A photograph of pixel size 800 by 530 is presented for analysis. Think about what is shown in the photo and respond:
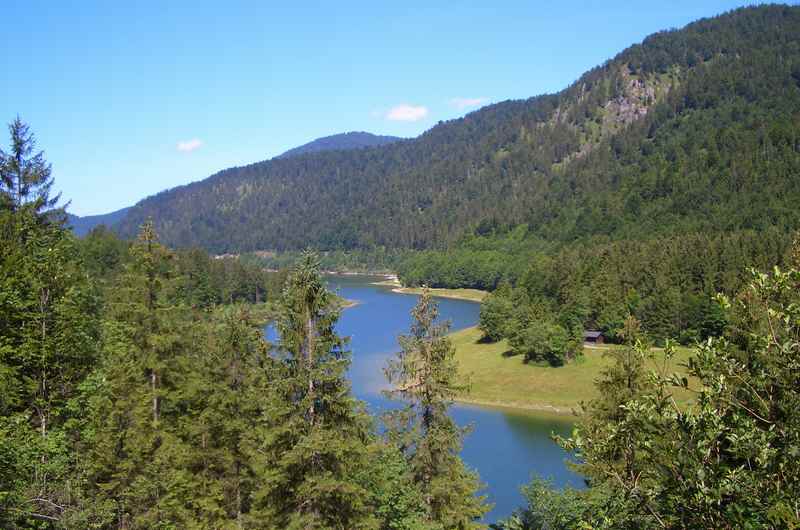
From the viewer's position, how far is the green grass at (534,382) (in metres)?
61.1

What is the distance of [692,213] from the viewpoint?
13338 centimetres

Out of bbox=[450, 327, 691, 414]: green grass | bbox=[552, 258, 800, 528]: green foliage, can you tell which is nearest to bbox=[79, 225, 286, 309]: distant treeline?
bbox=[450, 327, 691, 414]: green grass

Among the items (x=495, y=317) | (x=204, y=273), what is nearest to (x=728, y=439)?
(x=495, y=317)

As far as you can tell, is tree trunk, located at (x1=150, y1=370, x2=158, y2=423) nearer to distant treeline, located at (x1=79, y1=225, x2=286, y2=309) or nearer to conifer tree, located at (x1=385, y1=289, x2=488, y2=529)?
conifer tree, located at (x1=385, y1=289, x2=488, y2=529)

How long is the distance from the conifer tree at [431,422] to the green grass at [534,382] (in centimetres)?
4102

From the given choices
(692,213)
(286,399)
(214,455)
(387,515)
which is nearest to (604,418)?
(387,515)

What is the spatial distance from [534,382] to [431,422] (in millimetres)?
47647

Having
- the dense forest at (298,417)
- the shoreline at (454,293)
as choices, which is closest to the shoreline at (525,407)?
the dense forest at (298,417)

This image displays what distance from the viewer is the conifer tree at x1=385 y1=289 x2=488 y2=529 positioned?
19.9 m

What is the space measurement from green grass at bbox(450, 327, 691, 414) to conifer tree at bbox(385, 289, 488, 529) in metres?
41.0

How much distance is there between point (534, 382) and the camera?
65500 millimetres

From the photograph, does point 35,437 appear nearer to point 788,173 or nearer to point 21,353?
point 21,353

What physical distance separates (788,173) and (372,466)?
14222cm

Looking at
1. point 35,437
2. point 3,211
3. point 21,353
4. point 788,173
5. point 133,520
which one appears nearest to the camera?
point 35,437
